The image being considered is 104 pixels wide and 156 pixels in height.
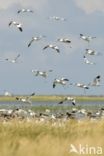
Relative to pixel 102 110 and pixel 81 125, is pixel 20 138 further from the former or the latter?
pixel 102 110

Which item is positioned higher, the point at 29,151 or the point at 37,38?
the point at 37,38

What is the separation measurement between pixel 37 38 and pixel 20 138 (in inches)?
351

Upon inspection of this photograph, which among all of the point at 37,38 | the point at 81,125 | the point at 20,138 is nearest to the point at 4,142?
the point at 20,138

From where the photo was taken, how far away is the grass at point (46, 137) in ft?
43.8

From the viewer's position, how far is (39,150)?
530 inches

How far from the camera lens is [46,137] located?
14.5 m

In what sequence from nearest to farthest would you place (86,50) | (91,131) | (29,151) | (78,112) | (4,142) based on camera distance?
(29,151), (4,142), (91,131), (86,50), (78,112)

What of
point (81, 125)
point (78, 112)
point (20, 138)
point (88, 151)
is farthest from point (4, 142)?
point (78, 112)

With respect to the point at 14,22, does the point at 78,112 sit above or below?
below

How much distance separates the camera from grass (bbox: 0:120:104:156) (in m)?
13.3

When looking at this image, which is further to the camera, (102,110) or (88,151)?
(102,110)

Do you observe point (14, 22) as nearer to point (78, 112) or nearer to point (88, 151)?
point (78, 112)

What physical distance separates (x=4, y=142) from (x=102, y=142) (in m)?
2.15

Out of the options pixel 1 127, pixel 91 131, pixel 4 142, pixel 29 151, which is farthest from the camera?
pixel 1 127
